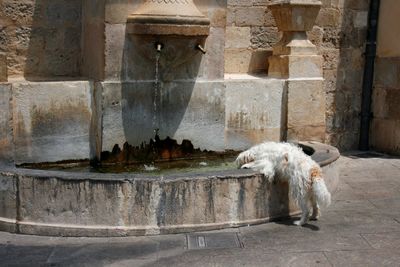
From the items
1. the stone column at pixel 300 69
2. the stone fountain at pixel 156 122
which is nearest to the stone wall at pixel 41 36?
the stone fountain at pixel 156 122

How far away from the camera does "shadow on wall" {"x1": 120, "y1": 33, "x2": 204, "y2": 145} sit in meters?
6.27

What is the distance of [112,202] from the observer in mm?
4789

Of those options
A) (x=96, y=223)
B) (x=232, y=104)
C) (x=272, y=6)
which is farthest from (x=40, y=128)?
(x=272, y=6)

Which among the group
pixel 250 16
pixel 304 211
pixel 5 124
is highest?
pixel 250 16

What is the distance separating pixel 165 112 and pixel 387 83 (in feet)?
12.3

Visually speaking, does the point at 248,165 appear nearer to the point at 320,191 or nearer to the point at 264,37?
the point at 320,191

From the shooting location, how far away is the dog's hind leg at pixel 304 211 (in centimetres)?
503

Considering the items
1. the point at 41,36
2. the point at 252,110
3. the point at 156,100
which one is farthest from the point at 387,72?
the point at 41,36

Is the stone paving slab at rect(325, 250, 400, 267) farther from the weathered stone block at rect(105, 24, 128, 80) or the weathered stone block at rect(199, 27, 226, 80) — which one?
the weathered stone block at rect(105, 24, 128, 80)

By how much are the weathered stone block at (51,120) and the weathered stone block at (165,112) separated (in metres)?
0.33

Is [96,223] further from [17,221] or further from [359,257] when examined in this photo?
[359,257]

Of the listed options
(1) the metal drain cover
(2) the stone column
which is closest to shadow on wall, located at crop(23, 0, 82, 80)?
(2) the stone column

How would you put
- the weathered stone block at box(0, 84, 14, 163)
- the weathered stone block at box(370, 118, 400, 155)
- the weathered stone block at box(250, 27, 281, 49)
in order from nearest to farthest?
1. the weathered stone block at box(0, 84, 14, 163)
2. the weathered stone block at box(250, 27, 281, 49)
3. the weathered stone block at box(370, 118, 400, 155)

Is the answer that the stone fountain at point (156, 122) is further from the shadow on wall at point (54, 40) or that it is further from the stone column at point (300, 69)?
the shadow on wall at point (54, 40)
